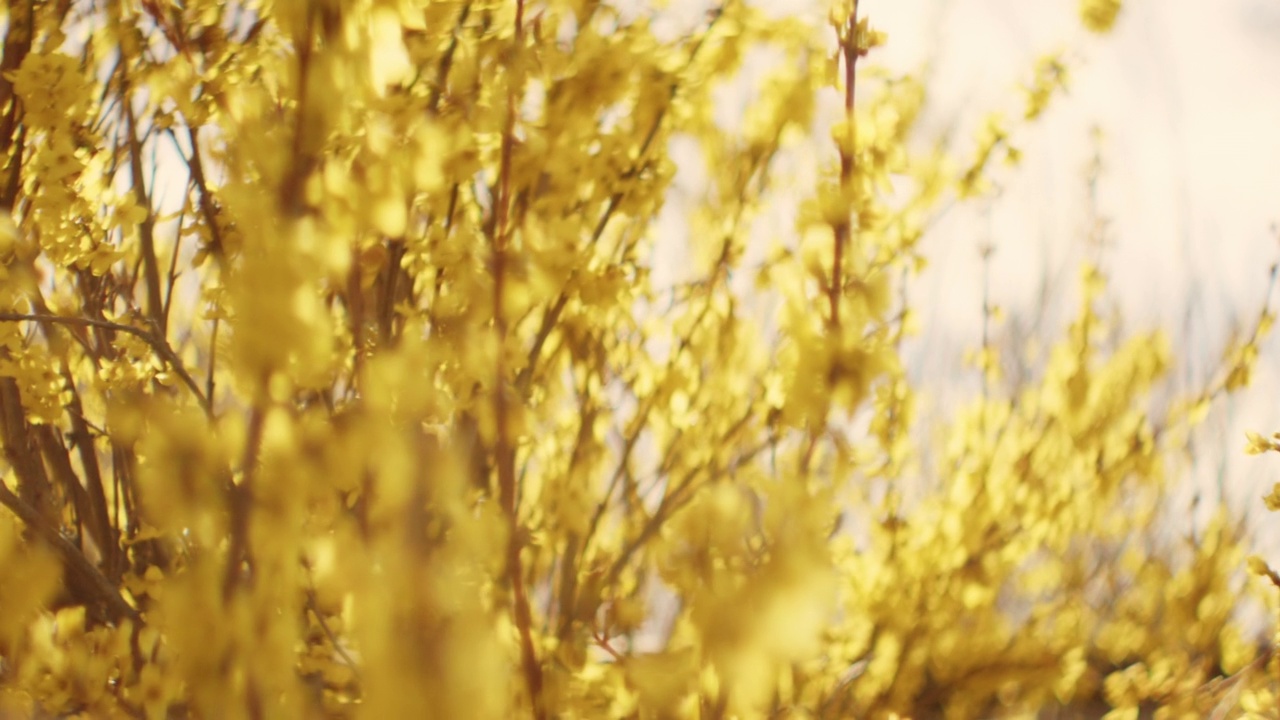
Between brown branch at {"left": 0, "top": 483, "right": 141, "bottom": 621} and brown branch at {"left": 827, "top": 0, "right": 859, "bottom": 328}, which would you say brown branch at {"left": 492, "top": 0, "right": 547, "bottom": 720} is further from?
brown branch at {"left": 0, "top": 483, "right": 141, "bottom": 621}

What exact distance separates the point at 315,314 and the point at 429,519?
0.87 m

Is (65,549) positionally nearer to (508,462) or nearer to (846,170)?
(508,462)

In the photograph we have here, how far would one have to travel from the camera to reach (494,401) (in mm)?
948

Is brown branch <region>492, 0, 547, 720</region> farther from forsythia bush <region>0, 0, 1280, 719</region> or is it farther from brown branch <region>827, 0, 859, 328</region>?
brown branch <region>827, 0, 859, 328</region>

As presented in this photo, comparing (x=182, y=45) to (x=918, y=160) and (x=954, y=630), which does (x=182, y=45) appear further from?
(x=954, y=630)

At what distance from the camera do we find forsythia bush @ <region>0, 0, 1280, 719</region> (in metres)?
0.80

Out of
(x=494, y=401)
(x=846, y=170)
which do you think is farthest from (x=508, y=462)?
(x=846, y=170)

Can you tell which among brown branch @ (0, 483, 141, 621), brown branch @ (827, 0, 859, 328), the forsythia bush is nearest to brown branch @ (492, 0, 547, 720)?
the forsythia bush

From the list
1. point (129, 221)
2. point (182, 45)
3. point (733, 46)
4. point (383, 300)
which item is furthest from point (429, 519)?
point (733, 46)

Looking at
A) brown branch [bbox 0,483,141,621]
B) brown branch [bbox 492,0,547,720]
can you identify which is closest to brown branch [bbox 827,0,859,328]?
brown branch [bbox 492,0,547,720]

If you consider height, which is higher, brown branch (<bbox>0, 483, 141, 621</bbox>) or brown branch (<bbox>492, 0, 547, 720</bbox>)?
brown branch (<bbox>0, 483, 141, 621</bbox>)

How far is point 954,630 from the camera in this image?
2168 millimetres

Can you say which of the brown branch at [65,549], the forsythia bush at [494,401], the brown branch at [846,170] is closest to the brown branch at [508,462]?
the forsythia bush at [494,401]

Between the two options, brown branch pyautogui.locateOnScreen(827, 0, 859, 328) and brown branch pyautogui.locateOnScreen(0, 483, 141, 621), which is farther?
brown branch pyautogui.locateOnScreen(0, 483, 141, 621)
